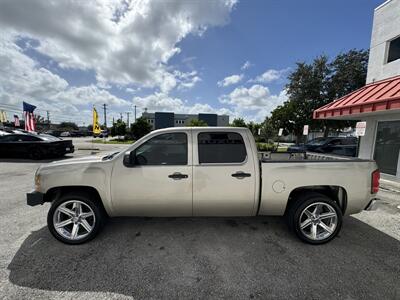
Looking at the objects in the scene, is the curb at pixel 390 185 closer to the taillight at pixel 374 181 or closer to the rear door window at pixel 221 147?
the taillight at pixel 374 181

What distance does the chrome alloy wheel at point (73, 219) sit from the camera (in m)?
2.92

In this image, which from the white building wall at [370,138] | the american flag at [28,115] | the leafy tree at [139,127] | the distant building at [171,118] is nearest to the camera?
the white building wall at [370,138]

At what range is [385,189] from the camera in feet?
20.2

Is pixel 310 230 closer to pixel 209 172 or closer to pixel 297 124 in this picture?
Answer: pixel 209 172

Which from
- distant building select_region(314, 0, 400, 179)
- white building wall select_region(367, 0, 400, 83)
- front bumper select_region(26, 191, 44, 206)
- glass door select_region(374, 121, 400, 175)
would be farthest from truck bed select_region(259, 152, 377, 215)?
white building wall select_region(367, 0, 400, 83)

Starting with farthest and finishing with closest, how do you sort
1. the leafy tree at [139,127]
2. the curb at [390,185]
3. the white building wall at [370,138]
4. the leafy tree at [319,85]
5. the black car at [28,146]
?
the leafy tree at [139,127] → the leafy tree at [319,85] → the black car at [28,146] → the white building wall at [370,138] → the curb at [390,185]

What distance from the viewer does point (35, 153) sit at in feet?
33.9

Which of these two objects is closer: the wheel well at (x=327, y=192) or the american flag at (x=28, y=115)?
the wheel well at (x=327, y=192)

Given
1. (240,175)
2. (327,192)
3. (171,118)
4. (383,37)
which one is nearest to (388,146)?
(383,37)

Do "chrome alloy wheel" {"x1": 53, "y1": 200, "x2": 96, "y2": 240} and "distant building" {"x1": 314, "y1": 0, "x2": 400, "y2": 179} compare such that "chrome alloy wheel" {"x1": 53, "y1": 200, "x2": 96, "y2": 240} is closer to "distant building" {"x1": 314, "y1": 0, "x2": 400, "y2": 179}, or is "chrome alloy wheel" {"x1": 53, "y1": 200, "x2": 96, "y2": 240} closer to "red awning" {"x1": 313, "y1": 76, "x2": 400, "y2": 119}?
"red awning" {"x1": 313, "y1": 76, "x2": 400, "y2": 119}

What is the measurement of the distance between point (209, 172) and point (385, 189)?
6.81 meters

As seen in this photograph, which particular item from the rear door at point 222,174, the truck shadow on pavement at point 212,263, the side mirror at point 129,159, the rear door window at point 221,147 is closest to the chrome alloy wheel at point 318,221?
the truck shadow on pavement at point 212,263

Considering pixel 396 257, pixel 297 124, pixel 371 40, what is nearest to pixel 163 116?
pixel 297 124

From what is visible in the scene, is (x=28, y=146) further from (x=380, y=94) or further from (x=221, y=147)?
(x=380, y=94)
